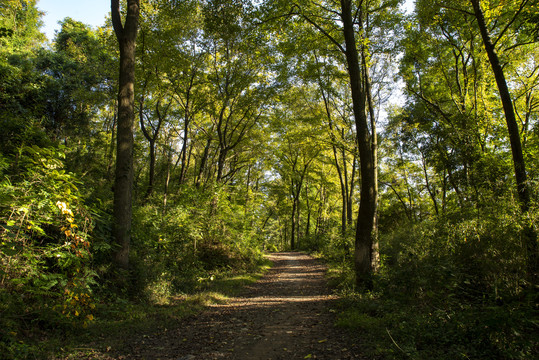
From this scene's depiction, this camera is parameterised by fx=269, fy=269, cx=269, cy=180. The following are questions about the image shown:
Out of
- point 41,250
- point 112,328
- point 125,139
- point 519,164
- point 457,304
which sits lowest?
point 112,328

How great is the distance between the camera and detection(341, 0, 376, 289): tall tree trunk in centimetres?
775

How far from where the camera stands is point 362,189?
799cm

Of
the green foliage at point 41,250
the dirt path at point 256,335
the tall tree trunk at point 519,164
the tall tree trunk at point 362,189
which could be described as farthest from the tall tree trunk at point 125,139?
the tall tree trunk at point 519,164

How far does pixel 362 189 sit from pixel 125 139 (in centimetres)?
672

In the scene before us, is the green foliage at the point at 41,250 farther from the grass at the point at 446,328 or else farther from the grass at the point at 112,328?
the grass at the point at 446,328

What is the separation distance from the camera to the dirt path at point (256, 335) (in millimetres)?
4207

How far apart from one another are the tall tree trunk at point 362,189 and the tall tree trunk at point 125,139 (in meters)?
6.10

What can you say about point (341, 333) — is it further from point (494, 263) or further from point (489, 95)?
point (489, 95)

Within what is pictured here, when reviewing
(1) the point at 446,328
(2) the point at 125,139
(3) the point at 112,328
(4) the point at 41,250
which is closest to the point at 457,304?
(1) the point at 446,328

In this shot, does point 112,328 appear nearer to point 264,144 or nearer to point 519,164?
point 519,164

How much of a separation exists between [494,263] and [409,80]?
45.9 feet

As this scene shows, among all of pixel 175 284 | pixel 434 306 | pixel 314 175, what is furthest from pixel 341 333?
pixel 314 175

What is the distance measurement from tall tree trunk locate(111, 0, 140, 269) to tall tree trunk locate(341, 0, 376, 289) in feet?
20.0

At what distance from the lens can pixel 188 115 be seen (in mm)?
16984
